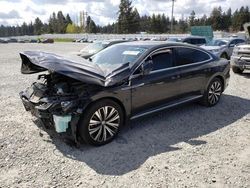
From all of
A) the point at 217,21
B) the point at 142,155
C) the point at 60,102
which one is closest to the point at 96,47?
the point at 60,102

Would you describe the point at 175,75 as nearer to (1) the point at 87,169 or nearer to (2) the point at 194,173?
(2) the point at 194,173

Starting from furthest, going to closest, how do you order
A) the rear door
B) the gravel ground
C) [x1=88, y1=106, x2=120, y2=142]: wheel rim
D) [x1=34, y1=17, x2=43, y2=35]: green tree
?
[x1=34, y1=17, x2=43, y2=35]: green tree, the rear door, [x1=88, y1=106, x2=120, y2=142]: wheel rim, the gravel ground

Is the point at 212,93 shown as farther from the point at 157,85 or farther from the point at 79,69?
the point at 79,69

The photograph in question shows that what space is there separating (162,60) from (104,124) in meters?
1.85

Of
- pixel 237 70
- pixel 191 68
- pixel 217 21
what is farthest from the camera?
pixel 217 21

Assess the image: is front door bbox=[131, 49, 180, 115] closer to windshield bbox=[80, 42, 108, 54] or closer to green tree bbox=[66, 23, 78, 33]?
windshield bbox=[80, 42, 108, 54]

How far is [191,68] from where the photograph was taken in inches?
231

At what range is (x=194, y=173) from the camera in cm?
365

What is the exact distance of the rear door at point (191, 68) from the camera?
566 cm

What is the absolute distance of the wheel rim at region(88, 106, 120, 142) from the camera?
14.1ft

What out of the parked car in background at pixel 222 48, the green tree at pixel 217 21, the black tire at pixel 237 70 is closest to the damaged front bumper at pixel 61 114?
the black tire at pixel 237 70

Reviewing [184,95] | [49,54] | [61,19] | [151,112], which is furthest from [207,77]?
[61,19]

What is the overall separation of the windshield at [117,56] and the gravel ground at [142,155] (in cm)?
126

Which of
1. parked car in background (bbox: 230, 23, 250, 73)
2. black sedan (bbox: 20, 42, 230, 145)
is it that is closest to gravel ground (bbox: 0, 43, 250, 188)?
black sedan (bbox: 20, 42, 230, 145)
